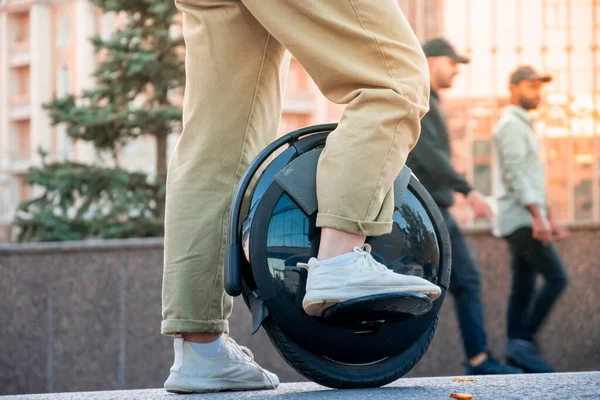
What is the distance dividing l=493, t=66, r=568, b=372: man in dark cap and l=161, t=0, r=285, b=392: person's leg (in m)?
3.44

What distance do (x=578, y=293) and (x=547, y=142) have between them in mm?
44652

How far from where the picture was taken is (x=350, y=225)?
6.77 ft

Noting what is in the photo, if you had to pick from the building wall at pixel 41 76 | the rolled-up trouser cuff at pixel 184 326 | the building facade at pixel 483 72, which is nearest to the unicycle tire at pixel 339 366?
the rolled-up trouser cuff at pixel 184 326

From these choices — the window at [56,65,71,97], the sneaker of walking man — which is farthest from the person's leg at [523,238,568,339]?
the window at [56,65,71,97]

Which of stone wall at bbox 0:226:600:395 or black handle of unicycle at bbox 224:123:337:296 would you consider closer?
black handle of unicycle at bbox 224:123:337:296

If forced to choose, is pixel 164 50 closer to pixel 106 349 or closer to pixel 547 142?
pixel 106 349

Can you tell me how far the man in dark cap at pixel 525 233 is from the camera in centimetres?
558

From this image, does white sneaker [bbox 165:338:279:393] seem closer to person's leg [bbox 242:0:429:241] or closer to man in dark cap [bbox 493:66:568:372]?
person's leg [bbox 242:0:429:241]

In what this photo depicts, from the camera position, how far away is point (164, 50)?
474 inches

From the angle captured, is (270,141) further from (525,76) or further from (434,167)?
(525,76)

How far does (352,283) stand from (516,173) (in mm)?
3763

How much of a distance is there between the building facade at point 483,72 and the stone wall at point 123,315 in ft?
135

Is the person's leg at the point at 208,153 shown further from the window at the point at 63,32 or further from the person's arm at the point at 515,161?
the window at the point at 63,32

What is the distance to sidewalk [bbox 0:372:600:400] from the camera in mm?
1937
